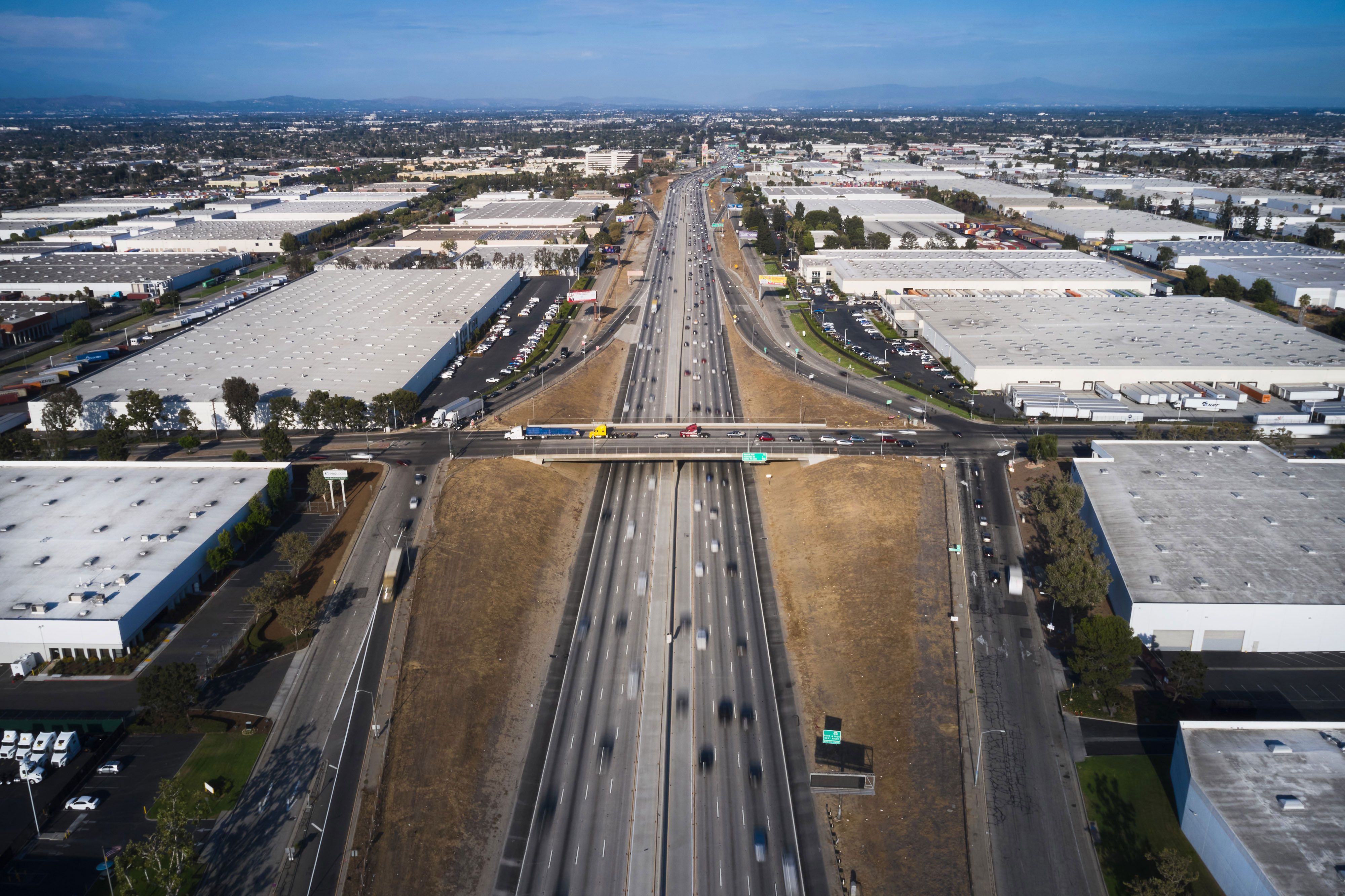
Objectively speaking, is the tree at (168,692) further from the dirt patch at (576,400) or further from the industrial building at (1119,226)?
the industrial building at (1119,226)

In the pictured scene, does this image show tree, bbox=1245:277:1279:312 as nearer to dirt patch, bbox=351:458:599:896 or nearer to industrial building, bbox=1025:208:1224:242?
industrial building, bbox=1025:208:1224:242

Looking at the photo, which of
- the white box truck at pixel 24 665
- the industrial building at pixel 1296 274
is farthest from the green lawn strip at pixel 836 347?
the white box truck at pixel 24 665

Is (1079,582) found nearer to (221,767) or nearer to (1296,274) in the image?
(221,767)

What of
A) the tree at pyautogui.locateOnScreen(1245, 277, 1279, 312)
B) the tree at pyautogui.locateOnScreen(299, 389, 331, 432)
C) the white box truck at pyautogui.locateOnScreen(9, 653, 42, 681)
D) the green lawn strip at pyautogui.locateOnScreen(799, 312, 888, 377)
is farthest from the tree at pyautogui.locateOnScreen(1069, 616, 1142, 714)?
the tree at pyautogui.locateOnScreen(1245, 277, 1279, 312)

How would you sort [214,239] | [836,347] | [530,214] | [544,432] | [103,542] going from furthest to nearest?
[530,214], [214,239], [836,347], [544,432], [103,542]

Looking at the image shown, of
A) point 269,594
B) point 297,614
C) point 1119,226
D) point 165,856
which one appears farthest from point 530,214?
point 165,856

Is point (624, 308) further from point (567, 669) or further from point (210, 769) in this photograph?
point (210, 769)
